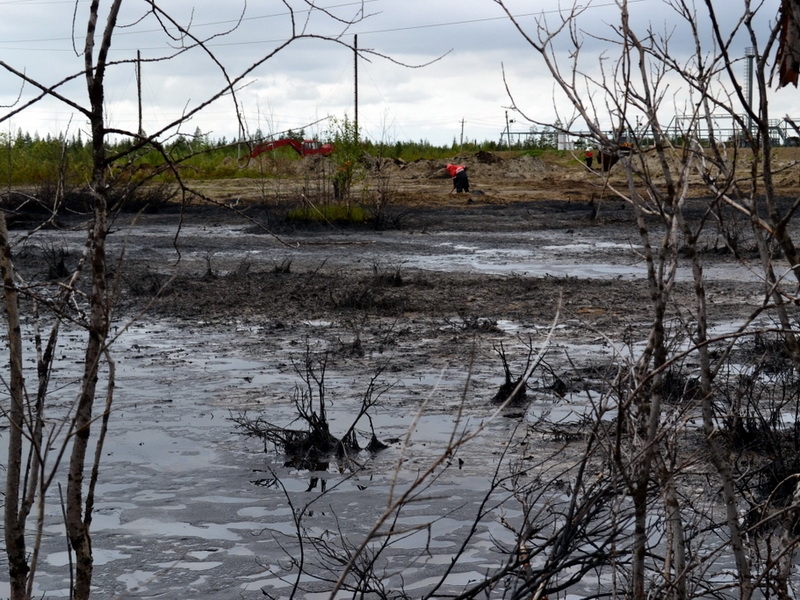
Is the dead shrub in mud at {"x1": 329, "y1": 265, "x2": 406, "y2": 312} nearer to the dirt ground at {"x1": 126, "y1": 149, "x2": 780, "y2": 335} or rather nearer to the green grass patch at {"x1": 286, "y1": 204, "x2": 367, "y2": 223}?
the dirt ground at {"x1": 126, "y1": 149, "x2": 780, "y2": 335}

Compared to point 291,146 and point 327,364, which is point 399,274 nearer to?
point 327,364

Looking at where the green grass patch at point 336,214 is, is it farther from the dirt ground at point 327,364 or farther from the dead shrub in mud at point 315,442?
the dead shrub in mud at point 315,442

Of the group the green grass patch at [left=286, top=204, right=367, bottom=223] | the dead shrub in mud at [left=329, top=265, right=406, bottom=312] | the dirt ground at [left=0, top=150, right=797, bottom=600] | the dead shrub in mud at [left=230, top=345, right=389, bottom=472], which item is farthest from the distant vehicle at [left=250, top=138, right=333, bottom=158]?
the dead shrub in mud at [left=329, top=265, right=406, bottom=312]

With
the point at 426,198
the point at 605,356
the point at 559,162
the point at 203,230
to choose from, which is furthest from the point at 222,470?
the point at 559,162

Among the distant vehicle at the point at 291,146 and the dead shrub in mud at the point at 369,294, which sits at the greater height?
the distant vehicle at the point at 291,146

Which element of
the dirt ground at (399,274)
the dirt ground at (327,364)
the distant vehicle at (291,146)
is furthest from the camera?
the dirt ground at (399,274)

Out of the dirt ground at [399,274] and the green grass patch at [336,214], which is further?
the green grass patch at [336,214]

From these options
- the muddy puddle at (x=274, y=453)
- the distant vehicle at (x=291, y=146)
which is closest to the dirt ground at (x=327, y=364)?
the muddy puddle at (x=274, y=453)

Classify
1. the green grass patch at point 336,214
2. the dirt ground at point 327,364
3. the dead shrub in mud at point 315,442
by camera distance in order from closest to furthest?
the dirt ground at point 327,364 → the dead shrub in mud at point 315,442 → the green grass patch at point 336,214

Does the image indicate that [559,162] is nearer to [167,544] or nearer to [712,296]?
[712,296]

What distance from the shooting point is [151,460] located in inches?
243

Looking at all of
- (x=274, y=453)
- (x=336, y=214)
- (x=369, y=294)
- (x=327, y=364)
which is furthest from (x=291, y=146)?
(x=274, y=453)

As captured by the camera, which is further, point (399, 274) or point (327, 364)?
point (399, 274)

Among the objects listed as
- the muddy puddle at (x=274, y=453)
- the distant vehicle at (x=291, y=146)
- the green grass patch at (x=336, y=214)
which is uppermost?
the distant vehicle at (x=291, y=146)
